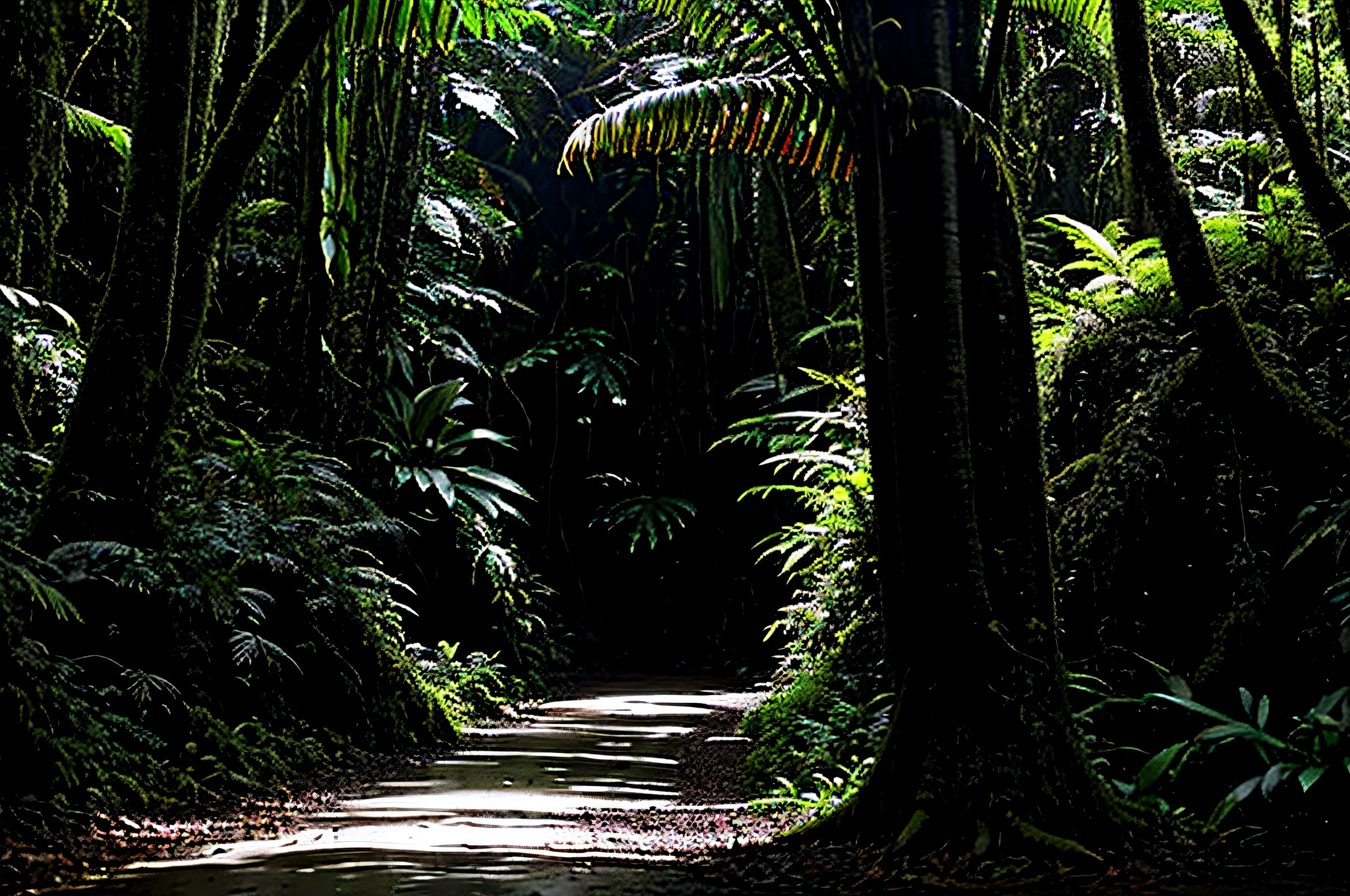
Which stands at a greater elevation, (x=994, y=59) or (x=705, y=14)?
(x=705, y=14)

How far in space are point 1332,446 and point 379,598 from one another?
6.26 metres

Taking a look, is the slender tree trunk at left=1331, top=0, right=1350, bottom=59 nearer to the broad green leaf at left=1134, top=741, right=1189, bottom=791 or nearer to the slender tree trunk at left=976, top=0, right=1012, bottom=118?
the slender tree trunk at left=976, top=0, right=1012, bottom=118

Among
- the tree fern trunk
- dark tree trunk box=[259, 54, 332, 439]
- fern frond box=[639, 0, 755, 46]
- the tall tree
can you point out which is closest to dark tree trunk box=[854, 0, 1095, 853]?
the tree fern trunk

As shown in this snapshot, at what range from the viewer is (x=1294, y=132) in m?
5.75

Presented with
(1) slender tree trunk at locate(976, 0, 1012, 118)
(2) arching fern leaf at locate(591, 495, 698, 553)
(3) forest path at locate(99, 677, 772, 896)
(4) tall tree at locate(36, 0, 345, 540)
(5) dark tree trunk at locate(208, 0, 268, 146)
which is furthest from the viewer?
(2) arching fern leaf at locate(591, 495, 698, 553)

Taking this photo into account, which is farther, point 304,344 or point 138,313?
point 304,344

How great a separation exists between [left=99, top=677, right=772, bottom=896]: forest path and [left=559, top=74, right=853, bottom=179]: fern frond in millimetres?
3519

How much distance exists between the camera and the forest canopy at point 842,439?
4332 millimetres

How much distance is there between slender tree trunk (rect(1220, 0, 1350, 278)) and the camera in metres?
5.73

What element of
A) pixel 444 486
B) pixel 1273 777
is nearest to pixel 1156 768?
pixel 1273 777

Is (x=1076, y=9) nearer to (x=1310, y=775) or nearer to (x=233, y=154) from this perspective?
(x=233, y=154)

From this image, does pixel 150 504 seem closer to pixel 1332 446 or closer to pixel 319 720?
pixel 319 720

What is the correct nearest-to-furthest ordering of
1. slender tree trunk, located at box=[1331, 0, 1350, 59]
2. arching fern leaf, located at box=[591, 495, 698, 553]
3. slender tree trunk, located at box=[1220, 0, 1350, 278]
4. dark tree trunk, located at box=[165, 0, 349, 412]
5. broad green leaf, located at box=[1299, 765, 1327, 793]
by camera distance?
broad green leaf, located at box=[1299, 765, 1327, 793] → slender tree trunk, located at box=[1331, 0, 1350, 59] → slender tree trunk, located at box=[1220, 0, 1350, 278] → dark tree trunk, located at box=[165, 0, 349, 412] → arching fern leaf, located at box=[591, 495, 698, 553]

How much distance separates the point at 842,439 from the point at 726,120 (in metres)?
3.15
